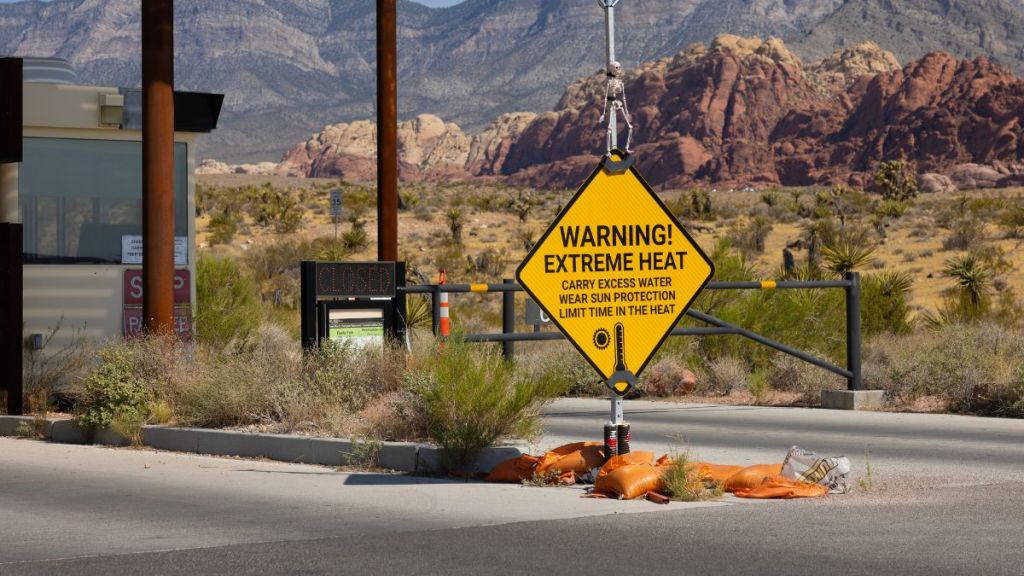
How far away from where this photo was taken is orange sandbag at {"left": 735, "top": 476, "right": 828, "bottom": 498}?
10648 mm

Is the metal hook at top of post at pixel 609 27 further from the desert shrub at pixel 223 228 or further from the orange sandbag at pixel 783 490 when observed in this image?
the desert shrub at pixel 223 228

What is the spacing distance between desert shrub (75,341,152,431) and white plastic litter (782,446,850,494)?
6703mm

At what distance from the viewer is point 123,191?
17094 mm

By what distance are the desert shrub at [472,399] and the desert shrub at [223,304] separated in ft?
19.2

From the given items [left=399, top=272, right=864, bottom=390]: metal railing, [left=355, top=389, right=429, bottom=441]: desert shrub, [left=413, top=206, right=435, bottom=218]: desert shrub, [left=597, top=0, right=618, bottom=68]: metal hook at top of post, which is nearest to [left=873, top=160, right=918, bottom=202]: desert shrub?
[left=413, top=206, right=435, bottom=218]: desert shrub

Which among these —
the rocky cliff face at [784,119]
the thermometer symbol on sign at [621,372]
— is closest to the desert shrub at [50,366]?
the thermometer symbol on sign at [621,372]

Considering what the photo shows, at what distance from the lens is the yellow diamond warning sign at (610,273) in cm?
1124

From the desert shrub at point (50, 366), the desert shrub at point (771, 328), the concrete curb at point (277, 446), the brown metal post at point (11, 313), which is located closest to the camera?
the concrete curb at point (277, 446)

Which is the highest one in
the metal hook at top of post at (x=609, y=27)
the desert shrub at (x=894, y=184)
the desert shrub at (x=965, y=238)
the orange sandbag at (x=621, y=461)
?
the desert shrub at (x=894, y=184)

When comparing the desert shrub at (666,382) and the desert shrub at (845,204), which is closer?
the desert shrub at (666,382)

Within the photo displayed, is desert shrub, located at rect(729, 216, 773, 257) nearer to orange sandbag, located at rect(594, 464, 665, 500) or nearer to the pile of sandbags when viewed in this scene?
the pile of sandbags

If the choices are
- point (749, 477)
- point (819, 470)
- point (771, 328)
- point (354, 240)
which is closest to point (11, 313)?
point (749, 477)

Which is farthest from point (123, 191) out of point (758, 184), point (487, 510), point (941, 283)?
point (758, 184)

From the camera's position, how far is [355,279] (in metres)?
15.1
